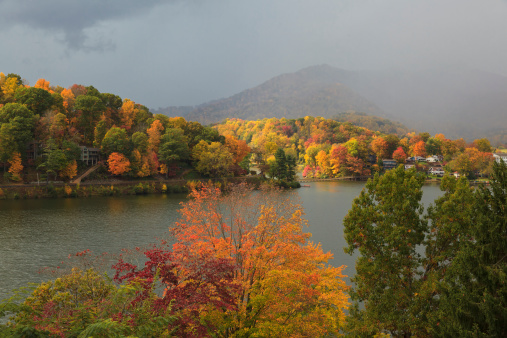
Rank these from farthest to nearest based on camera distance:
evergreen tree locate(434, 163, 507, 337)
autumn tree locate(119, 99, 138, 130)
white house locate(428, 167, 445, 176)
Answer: white house locate(428, 167, 445, 176), autumn tree locate(119, 99, 138, 130), evergreen tree locate(434, 163, 507, 337)

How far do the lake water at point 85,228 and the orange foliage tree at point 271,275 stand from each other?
8.05 metres

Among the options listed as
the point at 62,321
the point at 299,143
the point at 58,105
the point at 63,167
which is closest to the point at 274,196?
the point at 62,321

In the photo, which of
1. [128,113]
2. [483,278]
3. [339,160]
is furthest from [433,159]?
[483,278]

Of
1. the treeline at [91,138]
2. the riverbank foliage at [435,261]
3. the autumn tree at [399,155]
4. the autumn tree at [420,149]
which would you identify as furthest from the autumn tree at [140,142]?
the autumn tree at [420,149]

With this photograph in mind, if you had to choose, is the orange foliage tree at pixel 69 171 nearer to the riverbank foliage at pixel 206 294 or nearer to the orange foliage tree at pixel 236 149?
the orange foliage tree at pixel 236 149

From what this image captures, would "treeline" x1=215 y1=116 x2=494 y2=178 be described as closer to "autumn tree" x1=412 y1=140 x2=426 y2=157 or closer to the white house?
"autumn tree" x1=412 y1=140 x2=426 y2=157

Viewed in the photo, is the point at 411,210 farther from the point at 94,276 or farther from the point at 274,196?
the point at 94,276

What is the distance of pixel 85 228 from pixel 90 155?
30.5 m

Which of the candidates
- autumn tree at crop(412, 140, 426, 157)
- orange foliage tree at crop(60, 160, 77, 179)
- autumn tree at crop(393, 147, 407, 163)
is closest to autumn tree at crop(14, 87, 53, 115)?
orange foliage tree at crop(60, 160, 77, 179)

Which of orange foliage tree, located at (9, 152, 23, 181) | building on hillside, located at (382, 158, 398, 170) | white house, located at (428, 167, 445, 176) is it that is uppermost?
orange foliage tree, located at (9, 152, 23, 181)

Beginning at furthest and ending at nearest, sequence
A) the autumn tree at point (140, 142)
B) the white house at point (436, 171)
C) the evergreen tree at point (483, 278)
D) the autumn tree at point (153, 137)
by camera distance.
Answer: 1. the white house at point (436, 171)
2. the autumn tree at point (153, 137)
3. the autumn tree at point (140, 142)
4. the evergreen tree at point (483, 278)

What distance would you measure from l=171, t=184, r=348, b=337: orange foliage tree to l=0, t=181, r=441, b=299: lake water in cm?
805

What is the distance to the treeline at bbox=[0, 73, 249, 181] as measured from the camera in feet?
165

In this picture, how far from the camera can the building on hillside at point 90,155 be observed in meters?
56.9
